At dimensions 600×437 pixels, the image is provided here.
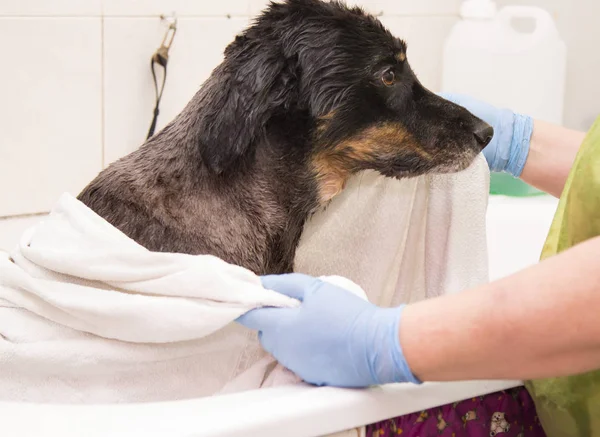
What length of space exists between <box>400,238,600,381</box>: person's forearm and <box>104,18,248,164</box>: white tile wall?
1590 mm

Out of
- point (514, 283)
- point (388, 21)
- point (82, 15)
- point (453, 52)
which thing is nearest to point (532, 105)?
point (453, 52)

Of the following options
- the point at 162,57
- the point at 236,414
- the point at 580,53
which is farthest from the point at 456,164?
the point at 580,53

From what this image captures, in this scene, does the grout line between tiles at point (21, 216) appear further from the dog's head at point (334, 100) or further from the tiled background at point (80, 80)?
the dog's head at point (334, 100)

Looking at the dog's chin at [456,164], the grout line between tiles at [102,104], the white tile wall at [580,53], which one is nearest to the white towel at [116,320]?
the dog's chin at [456,164]

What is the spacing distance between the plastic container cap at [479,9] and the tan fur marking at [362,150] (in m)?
Result: 1.78

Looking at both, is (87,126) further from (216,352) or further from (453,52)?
(453,52)

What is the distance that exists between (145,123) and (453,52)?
52.8 inches

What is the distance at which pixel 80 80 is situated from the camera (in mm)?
2439

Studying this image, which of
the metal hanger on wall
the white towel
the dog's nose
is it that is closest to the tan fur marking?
the dog's nose

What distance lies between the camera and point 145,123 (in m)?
2.61

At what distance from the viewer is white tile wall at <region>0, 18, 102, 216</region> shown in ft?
7.52

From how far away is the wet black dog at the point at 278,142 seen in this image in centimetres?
151

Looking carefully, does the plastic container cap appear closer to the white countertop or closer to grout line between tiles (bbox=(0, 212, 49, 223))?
grout line between tiles (bbox=(0, 212, 49, 223))

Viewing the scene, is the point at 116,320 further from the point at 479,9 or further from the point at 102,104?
the point at 479,9
